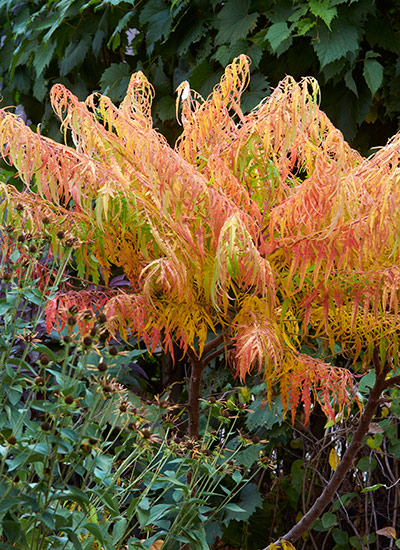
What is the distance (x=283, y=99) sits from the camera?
36.2 inches

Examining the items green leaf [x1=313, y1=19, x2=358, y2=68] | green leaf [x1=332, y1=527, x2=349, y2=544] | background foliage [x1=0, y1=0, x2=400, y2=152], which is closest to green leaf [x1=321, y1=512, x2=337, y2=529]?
green leaf [x1=332, y1=527, x2=349, y2=544]

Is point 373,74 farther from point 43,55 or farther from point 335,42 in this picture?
point 43,55

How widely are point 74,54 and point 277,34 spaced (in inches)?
31.2

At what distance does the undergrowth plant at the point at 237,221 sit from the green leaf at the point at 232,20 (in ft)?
2.48

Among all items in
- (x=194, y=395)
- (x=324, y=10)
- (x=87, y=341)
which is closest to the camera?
(x=87, y=341)

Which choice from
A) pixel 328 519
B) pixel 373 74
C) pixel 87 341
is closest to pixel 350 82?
pixel 373 74

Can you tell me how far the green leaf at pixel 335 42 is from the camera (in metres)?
Answer: 1.59

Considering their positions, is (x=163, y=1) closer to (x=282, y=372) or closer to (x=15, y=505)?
(x=282, y=372)

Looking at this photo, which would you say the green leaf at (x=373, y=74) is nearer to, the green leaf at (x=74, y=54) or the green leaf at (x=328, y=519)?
the green leaf at (x=74, y=54)

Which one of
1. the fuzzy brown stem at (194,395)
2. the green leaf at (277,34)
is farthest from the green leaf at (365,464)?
the green leaf at (277,34)

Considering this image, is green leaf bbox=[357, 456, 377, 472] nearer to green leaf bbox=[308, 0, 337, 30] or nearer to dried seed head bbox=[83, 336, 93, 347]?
green leaf bbox=[308, 0, 337, 30]

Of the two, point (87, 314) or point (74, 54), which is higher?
point (74, 54)

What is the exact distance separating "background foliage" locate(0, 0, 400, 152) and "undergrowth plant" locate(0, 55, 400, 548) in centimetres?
68

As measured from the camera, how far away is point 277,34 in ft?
5.32
